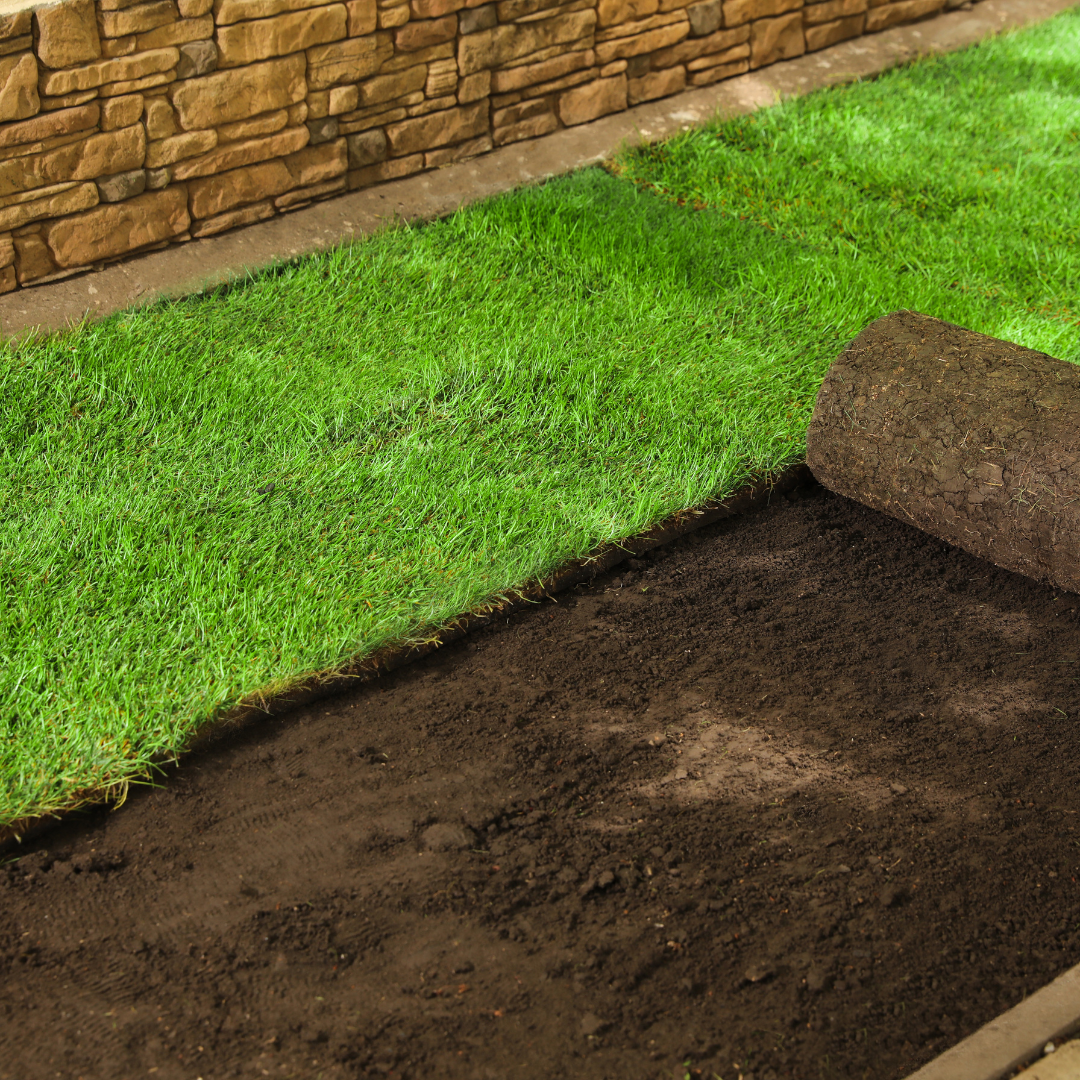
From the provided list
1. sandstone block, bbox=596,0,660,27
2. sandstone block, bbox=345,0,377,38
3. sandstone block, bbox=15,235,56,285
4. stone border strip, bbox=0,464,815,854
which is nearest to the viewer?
stone border strip, bbox=0,464,815,854

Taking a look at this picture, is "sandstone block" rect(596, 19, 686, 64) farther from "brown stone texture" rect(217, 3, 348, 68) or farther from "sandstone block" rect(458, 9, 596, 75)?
"brown stone texture" rect(217, 3, 348, 68)

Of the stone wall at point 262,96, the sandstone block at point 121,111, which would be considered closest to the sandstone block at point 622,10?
the stone wall at point 262,96

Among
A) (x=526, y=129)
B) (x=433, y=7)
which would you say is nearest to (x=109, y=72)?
(x=433, y=7)

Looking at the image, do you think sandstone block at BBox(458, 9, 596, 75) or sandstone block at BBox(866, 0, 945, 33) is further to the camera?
sandstone block at BBox(866, 0, 945, 33)

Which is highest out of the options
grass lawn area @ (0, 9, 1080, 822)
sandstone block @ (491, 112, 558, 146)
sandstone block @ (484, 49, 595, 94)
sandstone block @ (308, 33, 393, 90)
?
sandstone block @ (308, 33, 393, 90)

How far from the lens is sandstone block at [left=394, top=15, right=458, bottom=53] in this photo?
5.70m

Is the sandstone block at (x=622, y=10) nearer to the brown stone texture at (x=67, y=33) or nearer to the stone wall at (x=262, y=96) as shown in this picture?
the stone wall at (x=262, y=96)

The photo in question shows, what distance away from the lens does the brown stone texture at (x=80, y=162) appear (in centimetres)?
486

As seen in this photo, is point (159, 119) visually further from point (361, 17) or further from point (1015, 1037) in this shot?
point (1015, 1037)

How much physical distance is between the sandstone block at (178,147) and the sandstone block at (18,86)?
54 cm

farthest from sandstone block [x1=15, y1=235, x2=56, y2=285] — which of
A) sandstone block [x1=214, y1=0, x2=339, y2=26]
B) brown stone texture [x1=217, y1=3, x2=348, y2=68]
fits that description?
sandstone block [x1=214, y1=0, x2=339, y2=26]

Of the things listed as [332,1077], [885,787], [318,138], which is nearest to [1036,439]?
[885,787]

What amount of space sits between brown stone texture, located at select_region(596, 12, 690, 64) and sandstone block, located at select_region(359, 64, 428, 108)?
1126 mm

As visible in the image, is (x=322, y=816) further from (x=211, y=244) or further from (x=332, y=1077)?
(x=211, y=244)
